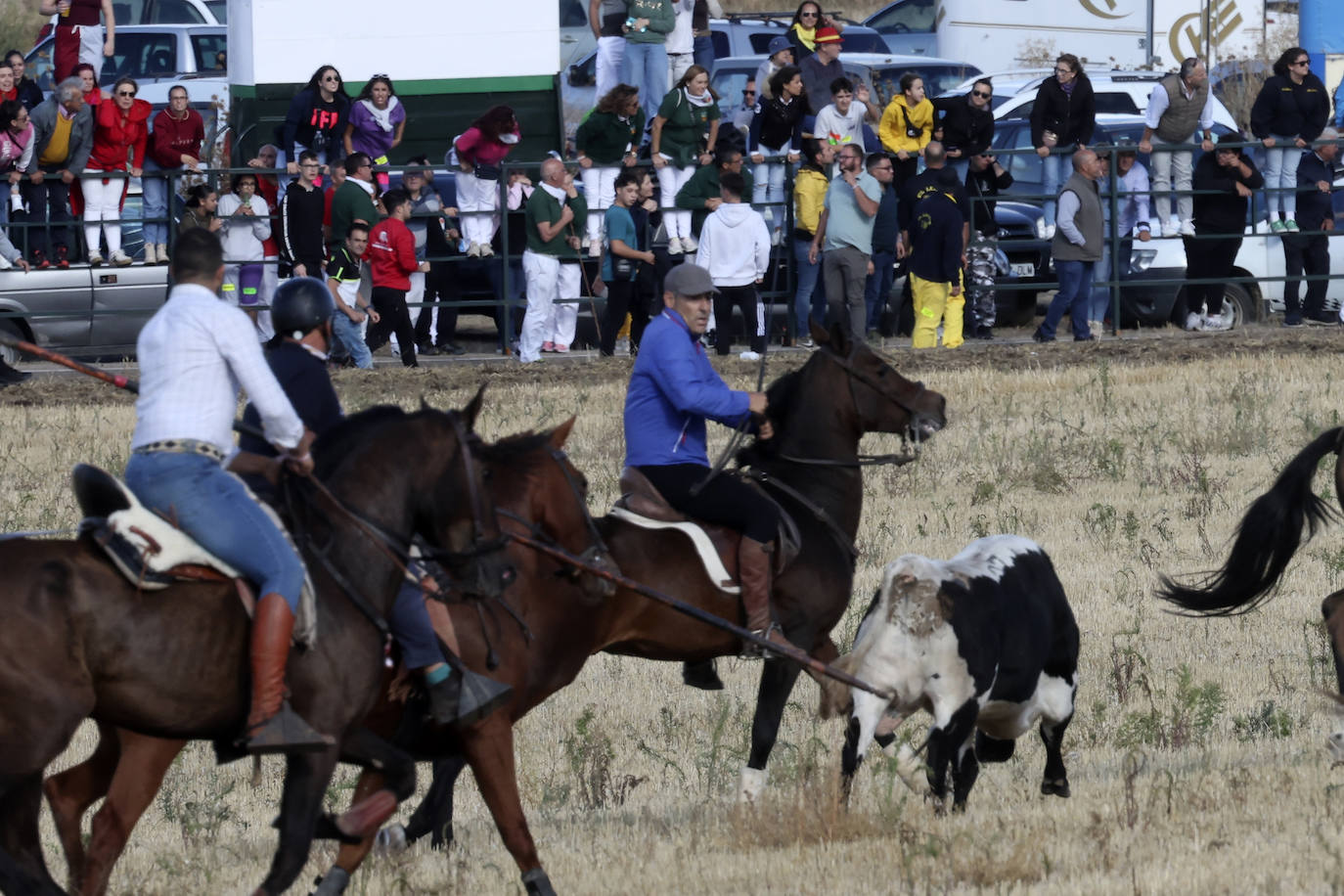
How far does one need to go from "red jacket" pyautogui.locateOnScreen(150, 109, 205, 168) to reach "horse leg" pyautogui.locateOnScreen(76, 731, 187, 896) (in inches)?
551

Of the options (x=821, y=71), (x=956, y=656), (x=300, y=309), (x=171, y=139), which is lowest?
(x=956, y=656)

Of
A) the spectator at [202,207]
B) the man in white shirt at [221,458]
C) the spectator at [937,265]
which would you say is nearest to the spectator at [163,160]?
the spectator at [202,207]

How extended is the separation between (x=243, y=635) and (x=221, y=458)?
2.01ft

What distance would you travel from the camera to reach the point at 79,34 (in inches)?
865

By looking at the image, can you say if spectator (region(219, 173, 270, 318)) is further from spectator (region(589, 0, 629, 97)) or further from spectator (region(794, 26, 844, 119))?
spectator (region(794, 26, 844, 119))

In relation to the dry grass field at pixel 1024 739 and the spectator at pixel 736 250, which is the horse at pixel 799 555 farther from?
the spectator at pixel 736 250

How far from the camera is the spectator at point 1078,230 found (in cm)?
2100

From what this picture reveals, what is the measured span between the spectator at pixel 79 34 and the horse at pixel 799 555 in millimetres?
13892

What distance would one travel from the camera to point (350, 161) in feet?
65.9

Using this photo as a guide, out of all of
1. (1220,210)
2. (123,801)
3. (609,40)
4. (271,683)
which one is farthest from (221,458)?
(1220,210)

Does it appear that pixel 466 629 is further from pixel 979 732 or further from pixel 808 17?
pixel 808 17

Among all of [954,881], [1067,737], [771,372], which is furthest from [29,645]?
[771,372]

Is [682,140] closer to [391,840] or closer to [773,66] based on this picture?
[773,66]

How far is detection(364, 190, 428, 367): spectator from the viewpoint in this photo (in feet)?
65.4
